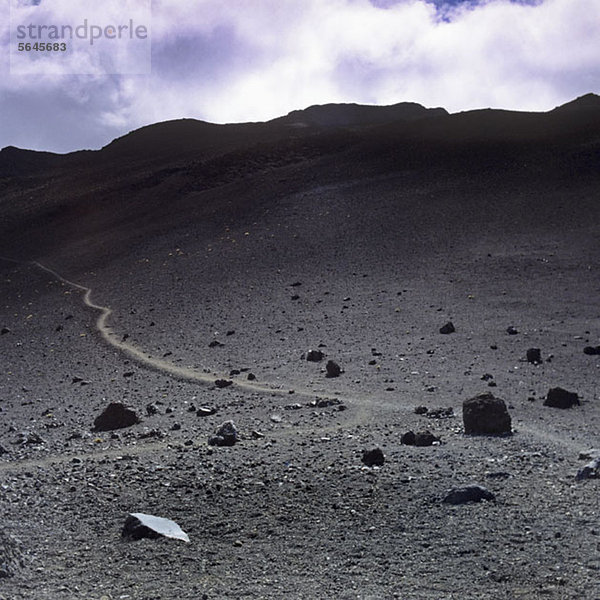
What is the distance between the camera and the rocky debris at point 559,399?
9.57 m

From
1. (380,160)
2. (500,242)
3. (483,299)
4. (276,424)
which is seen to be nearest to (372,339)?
(483,299)

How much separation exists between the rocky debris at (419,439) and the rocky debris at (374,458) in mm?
810

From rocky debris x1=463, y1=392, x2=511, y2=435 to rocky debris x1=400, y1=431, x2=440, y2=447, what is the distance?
501 millimetres

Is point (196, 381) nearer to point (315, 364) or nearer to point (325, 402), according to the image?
point (315, 364)

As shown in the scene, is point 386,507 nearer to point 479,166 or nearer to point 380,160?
point 479,166

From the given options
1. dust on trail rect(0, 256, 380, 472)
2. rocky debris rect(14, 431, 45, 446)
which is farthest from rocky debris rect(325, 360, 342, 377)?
rocky debris rect(14, 431, 45, 446)

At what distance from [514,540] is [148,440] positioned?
→ 4597 millimetres

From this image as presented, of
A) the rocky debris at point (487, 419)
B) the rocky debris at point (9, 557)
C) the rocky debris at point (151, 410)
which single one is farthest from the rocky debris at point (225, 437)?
the rocky debris at point (9, 557)

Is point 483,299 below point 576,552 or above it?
above

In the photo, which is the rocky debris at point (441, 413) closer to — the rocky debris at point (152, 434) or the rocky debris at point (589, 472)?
the rocky debris at point (589, 472)

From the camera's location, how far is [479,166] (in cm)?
2591

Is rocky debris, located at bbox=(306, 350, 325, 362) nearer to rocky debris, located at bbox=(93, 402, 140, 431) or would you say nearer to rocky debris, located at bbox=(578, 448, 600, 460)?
rocky debris, located at bbox=(93, 402, 140, 431)

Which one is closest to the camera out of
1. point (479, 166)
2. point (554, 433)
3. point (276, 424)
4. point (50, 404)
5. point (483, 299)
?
point (554, 433)

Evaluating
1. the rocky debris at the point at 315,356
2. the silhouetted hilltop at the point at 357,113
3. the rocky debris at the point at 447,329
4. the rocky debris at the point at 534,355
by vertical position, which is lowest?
the rocky debris at the point at 315,356
